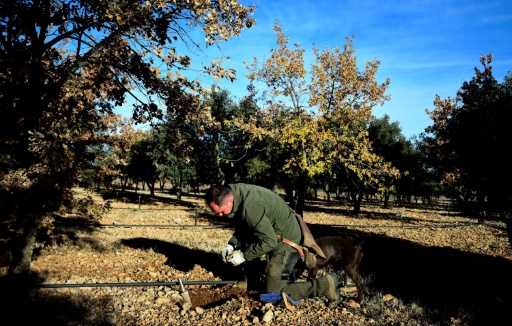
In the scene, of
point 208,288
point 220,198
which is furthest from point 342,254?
point 220,198

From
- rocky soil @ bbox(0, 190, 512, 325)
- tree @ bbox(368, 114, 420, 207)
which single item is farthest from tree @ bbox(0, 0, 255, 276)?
tree @ bbox(368, 114, 420, 207)

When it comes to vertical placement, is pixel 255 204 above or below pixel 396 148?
below

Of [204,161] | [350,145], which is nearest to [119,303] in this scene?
[350,145]

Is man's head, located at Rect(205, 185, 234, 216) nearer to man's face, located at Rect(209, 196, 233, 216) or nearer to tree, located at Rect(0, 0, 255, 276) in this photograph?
man's face, located at Rect(209, 196, 233, 216)

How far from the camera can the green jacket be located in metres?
4.21

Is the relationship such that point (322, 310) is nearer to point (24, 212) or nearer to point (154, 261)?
point (154, 261)

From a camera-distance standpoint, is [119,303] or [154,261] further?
[154,261]

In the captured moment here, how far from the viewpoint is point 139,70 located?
19.4ft

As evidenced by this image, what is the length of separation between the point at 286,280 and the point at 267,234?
101 centimetres

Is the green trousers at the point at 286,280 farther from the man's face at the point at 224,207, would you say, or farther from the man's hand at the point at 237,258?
the man's face at the point at 224,207

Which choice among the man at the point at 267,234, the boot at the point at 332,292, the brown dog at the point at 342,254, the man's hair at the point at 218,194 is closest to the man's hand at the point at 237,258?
the man at the point at 267,234

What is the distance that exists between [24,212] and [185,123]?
12.0ft

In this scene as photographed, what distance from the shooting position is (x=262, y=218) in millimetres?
4227

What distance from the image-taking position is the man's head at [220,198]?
419cm
